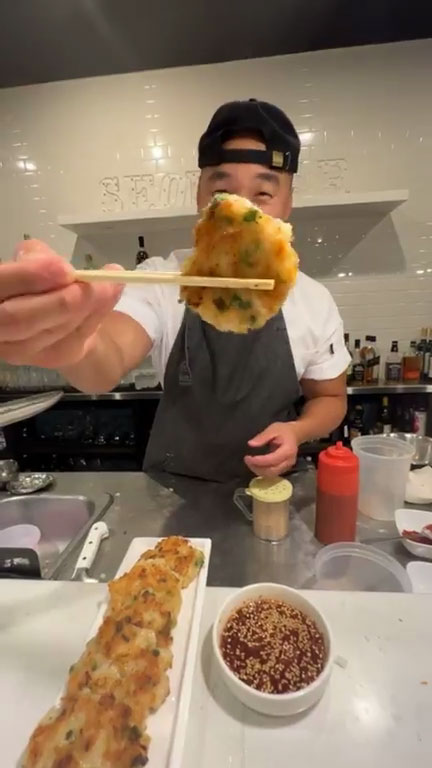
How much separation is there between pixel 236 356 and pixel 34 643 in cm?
108

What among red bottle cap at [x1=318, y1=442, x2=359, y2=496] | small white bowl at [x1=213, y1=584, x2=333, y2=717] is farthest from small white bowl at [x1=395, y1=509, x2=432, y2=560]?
small white bowl at [x1=213, y1=584, x2=333, y2=717]

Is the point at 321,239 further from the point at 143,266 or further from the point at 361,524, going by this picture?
the point at 361,524

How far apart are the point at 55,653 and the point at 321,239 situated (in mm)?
3223

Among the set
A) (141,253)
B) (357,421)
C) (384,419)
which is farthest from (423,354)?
(141,253)

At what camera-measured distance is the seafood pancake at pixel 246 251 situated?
73 centimetres

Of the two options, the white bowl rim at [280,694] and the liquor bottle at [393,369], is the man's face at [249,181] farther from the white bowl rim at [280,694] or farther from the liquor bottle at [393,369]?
the liquor bottle at [393,369]

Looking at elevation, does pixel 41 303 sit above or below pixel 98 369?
above

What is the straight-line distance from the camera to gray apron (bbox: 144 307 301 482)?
5.10ft

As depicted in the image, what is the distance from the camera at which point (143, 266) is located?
1719mm

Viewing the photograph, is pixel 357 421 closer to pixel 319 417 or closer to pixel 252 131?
pixel 319 417

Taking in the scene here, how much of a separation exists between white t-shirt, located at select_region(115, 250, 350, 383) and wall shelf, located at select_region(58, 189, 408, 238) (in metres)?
1.24

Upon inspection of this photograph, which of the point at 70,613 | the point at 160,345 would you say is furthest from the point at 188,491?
the point at 70,613

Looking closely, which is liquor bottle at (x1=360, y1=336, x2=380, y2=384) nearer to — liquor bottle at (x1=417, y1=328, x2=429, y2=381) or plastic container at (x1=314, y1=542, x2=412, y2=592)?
liquor bottle at (x1=417, y1=328, x2=429, y2=381)

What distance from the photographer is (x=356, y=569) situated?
Answer: 1.01 m
